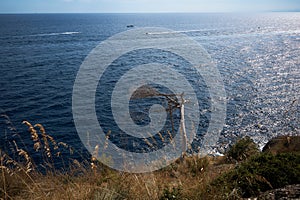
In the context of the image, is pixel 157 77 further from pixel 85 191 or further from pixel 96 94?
pixel 85 191

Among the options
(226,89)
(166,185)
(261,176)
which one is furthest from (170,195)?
(226,89)

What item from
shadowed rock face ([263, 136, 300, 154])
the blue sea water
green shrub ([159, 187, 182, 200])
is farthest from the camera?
the blue sea water

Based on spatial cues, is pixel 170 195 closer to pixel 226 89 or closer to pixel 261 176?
pixel 261 176

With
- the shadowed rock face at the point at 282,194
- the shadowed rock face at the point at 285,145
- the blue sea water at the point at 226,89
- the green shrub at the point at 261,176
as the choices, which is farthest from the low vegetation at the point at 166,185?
the blue sea water at the point at 226,89

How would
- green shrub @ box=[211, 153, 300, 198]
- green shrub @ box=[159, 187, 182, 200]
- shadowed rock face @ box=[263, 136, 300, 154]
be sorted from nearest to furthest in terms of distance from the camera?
1. green shrub @ box=[159, 187, 182, 200]
2. green shrub @ box=[211, 153, 300, 198]
3. shadowed rock face @ box=[263, 136, 300, 154]

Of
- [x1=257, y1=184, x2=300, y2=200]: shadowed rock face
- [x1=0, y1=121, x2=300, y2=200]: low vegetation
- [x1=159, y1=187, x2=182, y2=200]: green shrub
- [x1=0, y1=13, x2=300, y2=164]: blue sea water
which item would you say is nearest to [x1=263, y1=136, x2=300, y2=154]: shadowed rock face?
[x1=0, y1=13, x2=300, y2=164]: blue sea water

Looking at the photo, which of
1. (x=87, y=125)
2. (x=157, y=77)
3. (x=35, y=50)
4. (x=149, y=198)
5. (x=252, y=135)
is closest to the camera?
(x=149, y=198)

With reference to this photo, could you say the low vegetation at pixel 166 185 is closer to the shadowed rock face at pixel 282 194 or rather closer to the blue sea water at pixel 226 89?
the shadowed rock face at pixel 282 194

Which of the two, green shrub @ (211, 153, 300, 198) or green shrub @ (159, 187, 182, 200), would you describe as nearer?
green shrub @ (159, 187, 182, 200)

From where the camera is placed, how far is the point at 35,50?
2518 inches

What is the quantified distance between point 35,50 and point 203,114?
5036 cm

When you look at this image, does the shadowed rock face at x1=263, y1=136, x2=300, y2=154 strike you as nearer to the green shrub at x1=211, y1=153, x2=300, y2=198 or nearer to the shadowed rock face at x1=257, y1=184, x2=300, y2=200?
the green shrub at x1=211, y1=153, x2=300, y2=198

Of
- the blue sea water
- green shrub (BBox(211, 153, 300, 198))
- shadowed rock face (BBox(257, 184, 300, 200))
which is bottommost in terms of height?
the blue sea water

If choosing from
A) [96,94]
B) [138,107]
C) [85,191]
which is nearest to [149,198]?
[85,191]
